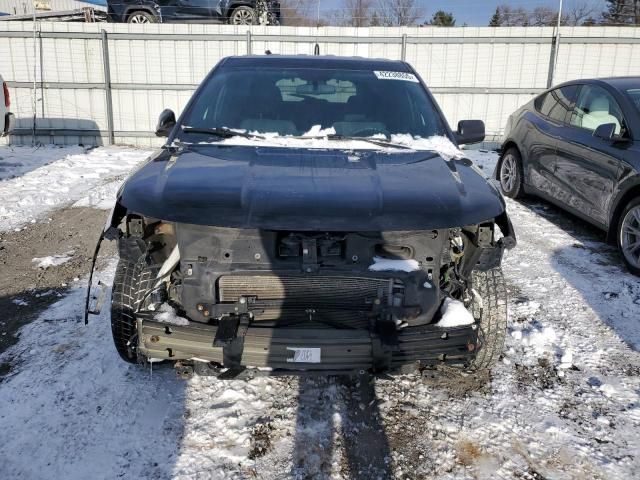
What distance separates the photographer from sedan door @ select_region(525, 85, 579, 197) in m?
6.19

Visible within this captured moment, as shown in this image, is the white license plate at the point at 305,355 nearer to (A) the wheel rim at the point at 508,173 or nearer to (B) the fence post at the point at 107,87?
(A) the wheel rim at the point at 508,173

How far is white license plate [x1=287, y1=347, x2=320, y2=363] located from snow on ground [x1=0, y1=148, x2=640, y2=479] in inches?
19.8

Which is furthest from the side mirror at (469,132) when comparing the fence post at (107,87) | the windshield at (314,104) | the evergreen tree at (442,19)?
the evergreen tree at (442,19)

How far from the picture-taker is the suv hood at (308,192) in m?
2.29

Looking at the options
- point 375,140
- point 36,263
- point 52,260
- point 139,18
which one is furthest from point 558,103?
point 139,18

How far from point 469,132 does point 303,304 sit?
2137 millimetres

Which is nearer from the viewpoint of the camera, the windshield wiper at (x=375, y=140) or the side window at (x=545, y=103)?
the windshield wiper at (x=375, y=140)

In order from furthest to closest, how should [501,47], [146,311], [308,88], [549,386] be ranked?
[501,47], [308,88], [549,386], [146,311]

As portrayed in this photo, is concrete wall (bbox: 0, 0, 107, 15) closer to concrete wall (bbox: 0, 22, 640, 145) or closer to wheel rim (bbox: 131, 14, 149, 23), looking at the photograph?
wheel rim (bbox: 131, 14, 149, 23)

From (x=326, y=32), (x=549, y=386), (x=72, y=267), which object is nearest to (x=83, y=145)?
(x=326, y=32)

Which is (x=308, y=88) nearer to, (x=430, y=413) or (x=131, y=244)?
(x=131, y=244)

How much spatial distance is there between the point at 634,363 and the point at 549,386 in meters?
0.71

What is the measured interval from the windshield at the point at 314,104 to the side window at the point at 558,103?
319cm

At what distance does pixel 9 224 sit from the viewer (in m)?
6.12
